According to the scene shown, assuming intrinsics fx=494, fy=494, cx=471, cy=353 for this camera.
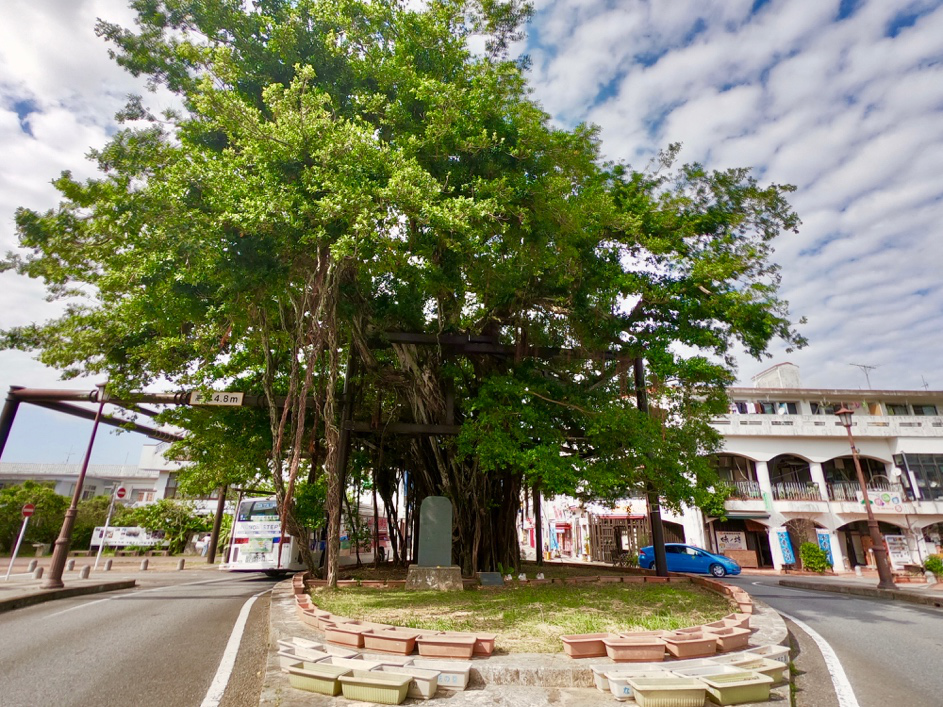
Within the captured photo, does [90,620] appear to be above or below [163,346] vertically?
below

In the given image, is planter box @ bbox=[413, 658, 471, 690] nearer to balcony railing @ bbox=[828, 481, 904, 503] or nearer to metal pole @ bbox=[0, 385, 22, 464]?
metal pole @ bbox=[0, 385, 22, 464]

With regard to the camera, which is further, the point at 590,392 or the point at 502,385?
the point at 590,392

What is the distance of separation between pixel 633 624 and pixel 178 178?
9327 millimetres

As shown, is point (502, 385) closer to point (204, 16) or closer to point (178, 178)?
point (178, 178)

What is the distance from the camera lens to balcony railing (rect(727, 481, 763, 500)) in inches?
960

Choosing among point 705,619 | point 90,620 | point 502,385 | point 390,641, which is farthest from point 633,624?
point 90,620

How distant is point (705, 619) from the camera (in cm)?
A: 674

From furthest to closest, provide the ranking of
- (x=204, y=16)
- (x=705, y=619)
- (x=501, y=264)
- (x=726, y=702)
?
(x=501, y=264), (x=204, y=16), (x=705, y=619), (x=726, y=702)

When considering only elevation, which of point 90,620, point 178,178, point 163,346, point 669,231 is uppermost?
point 669,231

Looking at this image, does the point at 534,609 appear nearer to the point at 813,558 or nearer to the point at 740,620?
the point at 740,620

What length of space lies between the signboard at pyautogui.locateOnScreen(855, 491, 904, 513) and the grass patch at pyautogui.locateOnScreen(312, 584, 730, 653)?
1968 centimetres

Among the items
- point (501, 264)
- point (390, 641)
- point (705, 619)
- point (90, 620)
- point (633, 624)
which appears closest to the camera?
point (390, 641)

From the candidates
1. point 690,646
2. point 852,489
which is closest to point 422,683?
point 690,646

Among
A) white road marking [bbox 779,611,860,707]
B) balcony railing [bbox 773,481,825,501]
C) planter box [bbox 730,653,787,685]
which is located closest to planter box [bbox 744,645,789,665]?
planter box [bbox 730,653,787,685]
